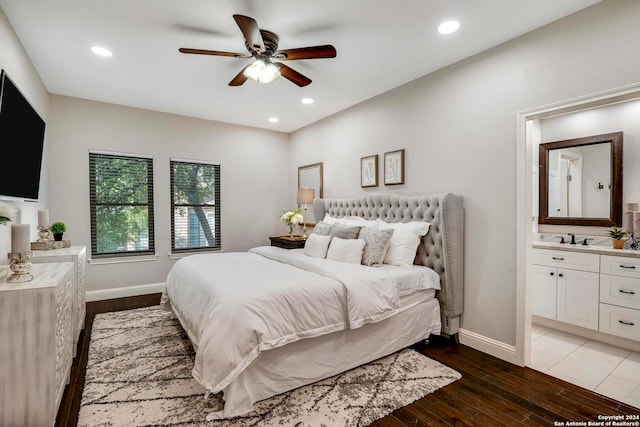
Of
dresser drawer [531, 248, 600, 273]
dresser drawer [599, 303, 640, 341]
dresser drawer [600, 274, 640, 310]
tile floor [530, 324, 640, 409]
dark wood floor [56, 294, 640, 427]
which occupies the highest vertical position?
dresser drawer [531, 248, 600, 273]

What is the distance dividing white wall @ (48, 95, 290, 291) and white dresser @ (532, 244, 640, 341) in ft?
14.1

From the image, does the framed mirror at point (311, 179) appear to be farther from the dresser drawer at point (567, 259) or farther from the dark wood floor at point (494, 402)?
the dark wood floor at point (494, 402)

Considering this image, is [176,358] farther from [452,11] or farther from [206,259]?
[452,11]

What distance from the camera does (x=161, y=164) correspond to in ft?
16.4

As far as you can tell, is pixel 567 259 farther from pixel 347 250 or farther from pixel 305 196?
pixel 305 196

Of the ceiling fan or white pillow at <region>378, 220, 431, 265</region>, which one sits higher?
the ceiling fan

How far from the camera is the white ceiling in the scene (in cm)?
239

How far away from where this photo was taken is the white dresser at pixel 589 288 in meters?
3.00

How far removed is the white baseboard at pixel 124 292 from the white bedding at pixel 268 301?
1882mm

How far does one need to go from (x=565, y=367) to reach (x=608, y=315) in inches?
35.7

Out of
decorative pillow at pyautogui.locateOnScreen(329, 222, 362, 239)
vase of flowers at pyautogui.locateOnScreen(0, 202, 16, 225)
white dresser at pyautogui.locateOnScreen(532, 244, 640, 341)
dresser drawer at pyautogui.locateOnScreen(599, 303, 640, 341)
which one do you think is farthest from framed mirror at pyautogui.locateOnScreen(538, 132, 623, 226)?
vase of flowers at pyautogui.locateOnScreen(0, 202, 16, 225)

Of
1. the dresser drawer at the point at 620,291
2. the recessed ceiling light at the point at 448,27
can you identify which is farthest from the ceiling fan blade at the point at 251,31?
the dresser drawer at the point at 620,291

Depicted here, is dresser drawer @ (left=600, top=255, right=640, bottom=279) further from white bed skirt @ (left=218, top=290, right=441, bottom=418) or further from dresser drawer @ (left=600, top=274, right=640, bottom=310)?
white bed skirt @ (left=218, top=290, right=441, bottom=418)

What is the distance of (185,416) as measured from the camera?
2.03 m
